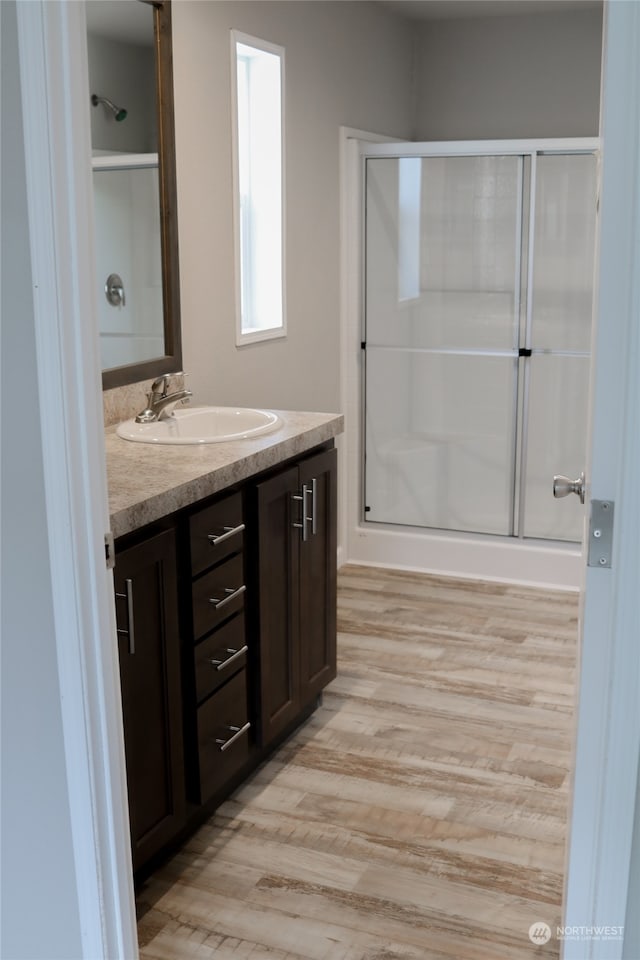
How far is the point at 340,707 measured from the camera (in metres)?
3.22

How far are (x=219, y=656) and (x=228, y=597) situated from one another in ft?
0.47

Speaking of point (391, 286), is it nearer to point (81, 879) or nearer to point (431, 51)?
point (431, 51)

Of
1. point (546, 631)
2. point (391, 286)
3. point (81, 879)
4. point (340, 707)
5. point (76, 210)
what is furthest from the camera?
point (391, 286)

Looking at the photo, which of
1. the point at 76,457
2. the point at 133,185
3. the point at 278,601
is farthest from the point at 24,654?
the point at 133,185

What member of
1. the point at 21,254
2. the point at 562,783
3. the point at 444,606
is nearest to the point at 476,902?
the point at 562,783

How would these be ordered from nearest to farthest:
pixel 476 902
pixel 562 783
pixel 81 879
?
pixel 81 879, pixel 476 902, pixel 562 783

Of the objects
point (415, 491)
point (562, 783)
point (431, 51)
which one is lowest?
point (562, 783)

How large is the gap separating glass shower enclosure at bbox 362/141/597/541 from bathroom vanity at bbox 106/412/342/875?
156cm

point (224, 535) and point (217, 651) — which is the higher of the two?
point (224, 535)

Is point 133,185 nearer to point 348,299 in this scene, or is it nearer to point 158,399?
point 158,399

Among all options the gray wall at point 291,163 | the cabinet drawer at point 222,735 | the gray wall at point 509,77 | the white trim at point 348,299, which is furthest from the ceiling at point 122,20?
the gray wall at point 509,77

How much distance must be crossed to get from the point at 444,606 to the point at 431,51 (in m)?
2.90

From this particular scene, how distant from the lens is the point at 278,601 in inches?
109

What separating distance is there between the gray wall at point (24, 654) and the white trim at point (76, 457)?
21 millimetres
